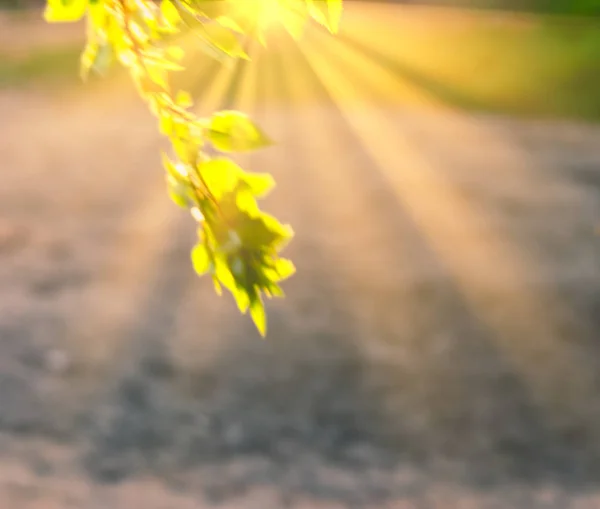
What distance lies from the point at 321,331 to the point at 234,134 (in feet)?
17.6

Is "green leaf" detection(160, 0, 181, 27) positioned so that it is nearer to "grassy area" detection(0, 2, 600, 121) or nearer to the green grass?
"grassy area" detection(0, 2, 600, 121)

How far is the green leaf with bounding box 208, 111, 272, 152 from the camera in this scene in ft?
4.78

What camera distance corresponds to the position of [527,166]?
12.0 meters

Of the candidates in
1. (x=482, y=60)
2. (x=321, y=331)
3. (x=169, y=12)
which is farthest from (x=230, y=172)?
(x=482, y=60)

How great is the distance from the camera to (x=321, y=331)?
22.1 ft

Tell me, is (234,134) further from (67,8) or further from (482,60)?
(482,60)

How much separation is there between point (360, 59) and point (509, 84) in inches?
189

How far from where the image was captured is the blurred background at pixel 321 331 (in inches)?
201

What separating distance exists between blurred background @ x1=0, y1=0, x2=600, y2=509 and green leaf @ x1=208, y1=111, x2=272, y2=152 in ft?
3.57

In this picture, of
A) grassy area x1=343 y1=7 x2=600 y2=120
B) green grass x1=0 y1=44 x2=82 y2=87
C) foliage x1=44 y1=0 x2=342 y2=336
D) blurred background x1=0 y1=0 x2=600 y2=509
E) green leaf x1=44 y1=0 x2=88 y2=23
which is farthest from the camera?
green grass x1=0 y1=44 x2=82 y2=87

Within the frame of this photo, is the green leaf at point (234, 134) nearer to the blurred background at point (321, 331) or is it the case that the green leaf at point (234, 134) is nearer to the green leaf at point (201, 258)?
the green leaf at point (201, 258)

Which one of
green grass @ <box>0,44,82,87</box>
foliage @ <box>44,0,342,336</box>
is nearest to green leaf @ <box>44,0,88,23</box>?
foliage @ <box>44,0,342,336</box>

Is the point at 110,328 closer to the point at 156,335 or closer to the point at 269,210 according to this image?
the point at 156,335

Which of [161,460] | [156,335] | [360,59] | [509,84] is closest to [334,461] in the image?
[161,460]
